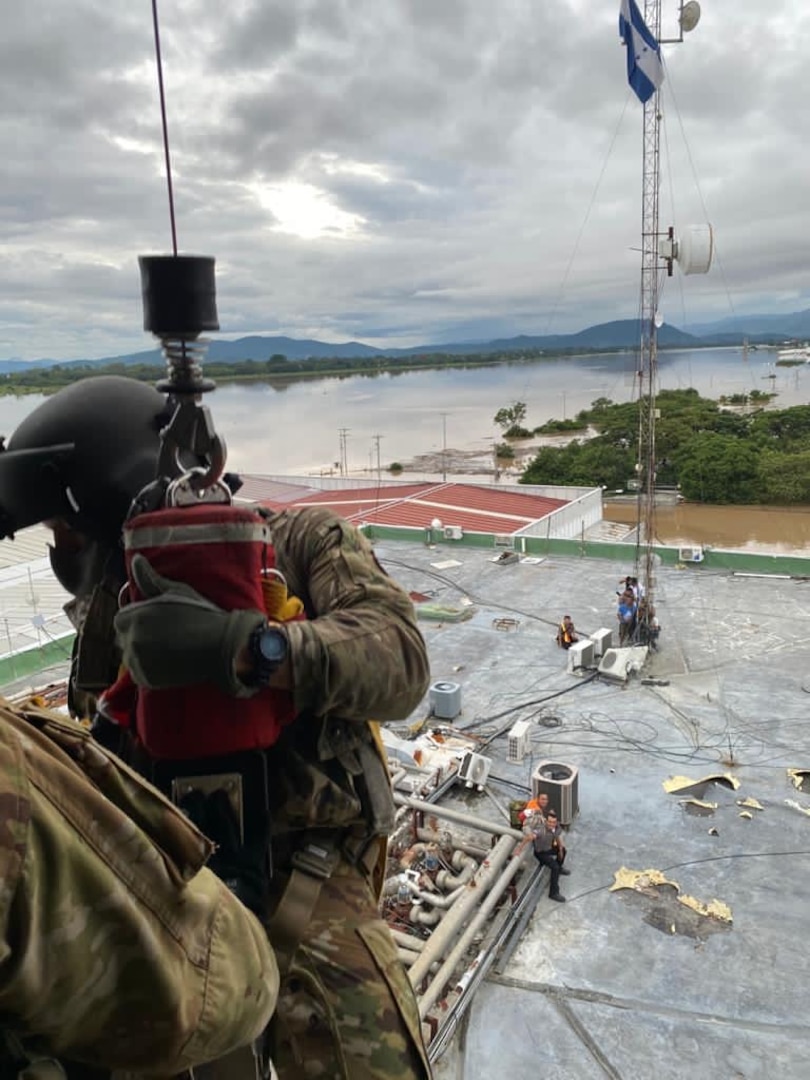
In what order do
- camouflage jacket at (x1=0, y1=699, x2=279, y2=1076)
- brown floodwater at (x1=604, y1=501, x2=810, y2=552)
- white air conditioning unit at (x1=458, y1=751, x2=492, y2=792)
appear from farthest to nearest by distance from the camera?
brown floodwater at (x1=604, y1=501, x2=810, y2=552) < white air conditioning unit at (x1=458, y1=751, x2=492, y2=792) < camouflage jacket at (x1=0, y1=699, x2=279, y2=1076)

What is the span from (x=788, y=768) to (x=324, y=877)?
34.1 feet

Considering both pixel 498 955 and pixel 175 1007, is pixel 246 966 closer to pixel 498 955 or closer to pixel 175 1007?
pixel 175 1007

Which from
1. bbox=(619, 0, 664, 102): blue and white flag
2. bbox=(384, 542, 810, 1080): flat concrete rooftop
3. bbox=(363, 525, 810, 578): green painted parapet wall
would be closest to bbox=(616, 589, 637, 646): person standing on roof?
bbox=(384, 542, 810, 1080): flat concrete rooftop

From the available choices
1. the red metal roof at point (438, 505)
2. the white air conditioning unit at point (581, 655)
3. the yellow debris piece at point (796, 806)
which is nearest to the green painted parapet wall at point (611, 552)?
the red metal roof at point (438, 505)

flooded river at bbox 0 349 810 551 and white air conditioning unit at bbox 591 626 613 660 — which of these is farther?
flooded river at bbox 0 349 810 551

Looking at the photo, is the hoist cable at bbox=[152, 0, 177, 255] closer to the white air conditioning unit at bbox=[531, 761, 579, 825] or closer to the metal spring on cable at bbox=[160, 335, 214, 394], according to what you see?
the metal spring on cable at bbox=[160, 335, 214, 394]

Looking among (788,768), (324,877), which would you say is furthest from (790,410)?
(324,877)

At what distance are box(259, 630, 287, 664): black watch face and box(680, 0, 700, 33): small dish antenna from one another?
21278mm

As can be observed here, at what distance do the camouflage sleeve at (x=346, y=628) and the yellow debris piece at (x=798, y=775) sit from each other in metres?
10.1

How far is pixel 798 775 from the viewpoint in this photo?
35.0ft

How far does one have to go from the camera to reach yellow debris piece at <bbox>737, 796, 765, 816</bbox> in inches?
392

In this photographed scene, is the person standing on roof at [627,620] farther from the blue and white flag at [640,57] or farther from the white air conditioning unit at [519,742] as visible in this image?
the blue and white flag at [640,57]

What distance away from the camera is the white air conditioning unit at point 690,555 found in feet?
67.9

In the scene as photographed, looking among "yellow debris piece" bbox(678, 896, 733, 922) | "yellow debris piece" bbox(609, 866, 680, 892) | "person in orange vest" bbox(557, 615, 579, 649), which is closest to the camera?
"yellow debris piece" bbox(678, 896, 733, 922)
